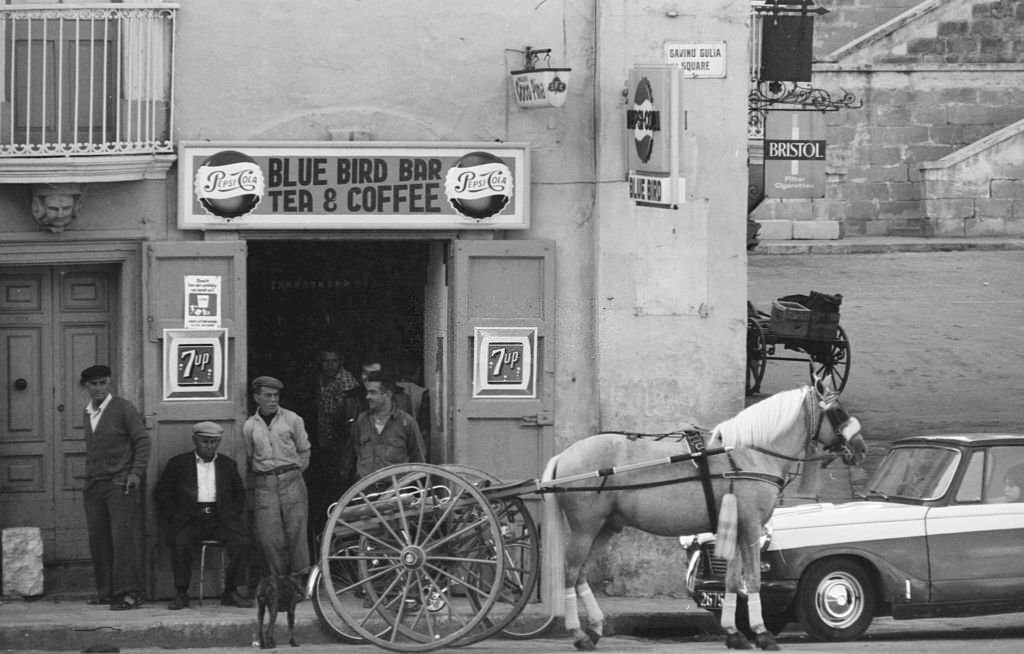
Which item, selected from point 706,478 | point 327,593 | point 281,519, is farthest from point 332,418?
point 706,478

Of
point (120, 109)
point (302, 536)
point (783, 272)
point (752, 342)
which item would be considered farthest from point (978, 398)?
point (120, 109)

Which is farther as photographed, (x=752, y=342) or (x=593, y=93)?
(x=752, y=342)

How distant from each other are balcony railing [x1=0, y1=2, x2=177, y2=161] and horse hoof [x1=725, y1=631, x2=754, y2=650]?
5.52 m

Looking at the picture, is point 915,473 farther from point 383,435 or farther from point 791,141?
point 791,141

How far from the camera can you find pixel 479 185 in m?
14.3

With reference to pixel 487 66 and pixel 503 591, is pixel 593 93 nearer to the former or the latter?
pixel 487 66

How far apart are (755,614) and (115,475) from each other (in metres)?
4.84

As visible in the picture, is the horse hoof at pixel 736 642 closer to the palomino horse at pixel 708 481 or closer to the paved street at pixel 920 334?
the palomino horse at pixel 708 481

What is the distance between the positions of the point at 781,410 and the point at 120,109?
17.6ft

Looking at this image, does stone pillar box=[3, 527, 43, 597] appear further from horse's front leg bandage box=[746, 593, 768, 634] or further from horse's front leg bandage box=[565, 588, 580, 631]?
horse's front leg bandage box=[746, 593, 768, 634]

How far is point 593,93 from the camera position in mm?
14586

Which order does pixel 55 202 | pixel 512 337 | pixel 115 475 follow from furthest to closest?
pixel 512 337 < pixel 115 475 < pixel 55 202

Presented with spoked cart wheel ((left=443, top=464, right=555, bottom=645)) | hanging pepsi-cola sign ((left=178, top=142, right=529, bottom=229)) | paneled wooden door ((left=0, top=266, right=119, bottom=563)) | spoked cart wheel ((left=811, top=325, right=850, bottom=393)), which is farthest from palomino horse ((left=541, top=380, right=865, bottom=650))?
spoked cart wheel ((left=811, top=325, right=850, bottom=393))

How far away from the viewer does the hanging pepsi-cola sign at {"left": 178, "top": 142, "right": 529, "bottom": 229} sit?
14.0m
